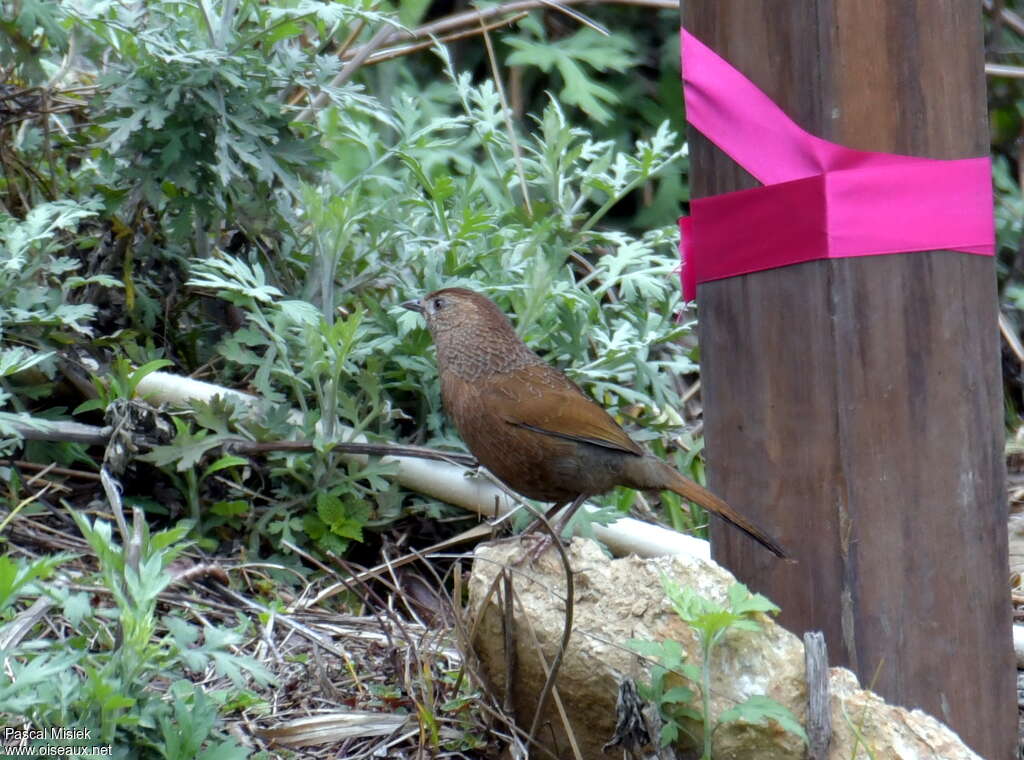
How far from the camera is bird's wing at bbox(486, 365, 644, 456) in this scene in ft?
12.5

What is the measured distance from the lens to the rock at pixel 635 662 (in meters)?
2.54

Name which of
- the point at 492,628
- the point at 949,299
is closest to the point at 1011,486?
the point at 949,299

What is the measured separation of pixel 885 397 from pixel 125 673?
1592mm

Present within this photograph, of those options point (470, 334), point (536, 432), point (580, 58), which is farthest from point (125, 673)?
point (580, 58)

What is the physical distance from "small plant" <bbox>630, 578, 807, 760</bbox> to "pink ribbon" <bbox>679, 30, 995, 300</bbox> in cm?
74

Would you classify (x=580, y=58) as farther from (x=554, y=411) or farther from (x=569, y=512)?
(x=569, y=512)

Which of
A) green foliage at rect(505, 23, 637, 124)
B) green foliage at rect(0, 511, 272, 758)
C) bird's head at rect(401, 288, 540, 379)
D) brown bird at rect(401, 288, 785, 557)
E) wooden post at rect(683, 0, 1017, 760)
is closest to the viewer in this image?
green foliage at rect(0, 511, 272, 758)

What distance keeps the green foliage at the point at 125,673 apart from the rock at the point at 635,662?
63 centimetres

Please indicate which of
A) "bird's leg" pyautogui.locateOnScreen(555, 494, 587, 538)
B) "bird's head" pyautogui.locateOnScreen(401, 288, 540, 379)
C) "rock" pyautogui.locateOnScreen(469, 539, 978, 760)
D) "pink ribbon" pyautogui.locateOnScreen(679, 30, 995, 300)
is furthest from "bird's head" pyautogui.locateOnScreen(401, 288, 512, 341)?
"pink ribbon" pyautogui.locateOnScreen(679, 30, 995, 300)

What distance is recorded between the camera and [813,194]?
271cm

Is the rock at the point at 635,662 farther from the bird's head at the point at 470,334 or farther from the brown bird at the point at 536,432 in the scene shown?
the bird's head at the point at 470,334

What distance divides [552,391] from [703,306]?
104 centimetres

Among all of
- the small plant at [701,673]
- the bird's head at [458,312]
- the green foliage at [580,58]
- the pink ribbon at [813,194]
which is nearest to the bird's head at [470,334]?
the bird's head at [458,312]

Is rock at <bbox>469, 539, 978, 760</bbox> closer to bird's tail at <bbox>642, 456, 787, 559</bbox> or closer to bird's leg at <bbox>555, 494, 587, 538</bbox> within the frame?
bird's tail at <bbox>642, 456, 787, 559</bbox>
